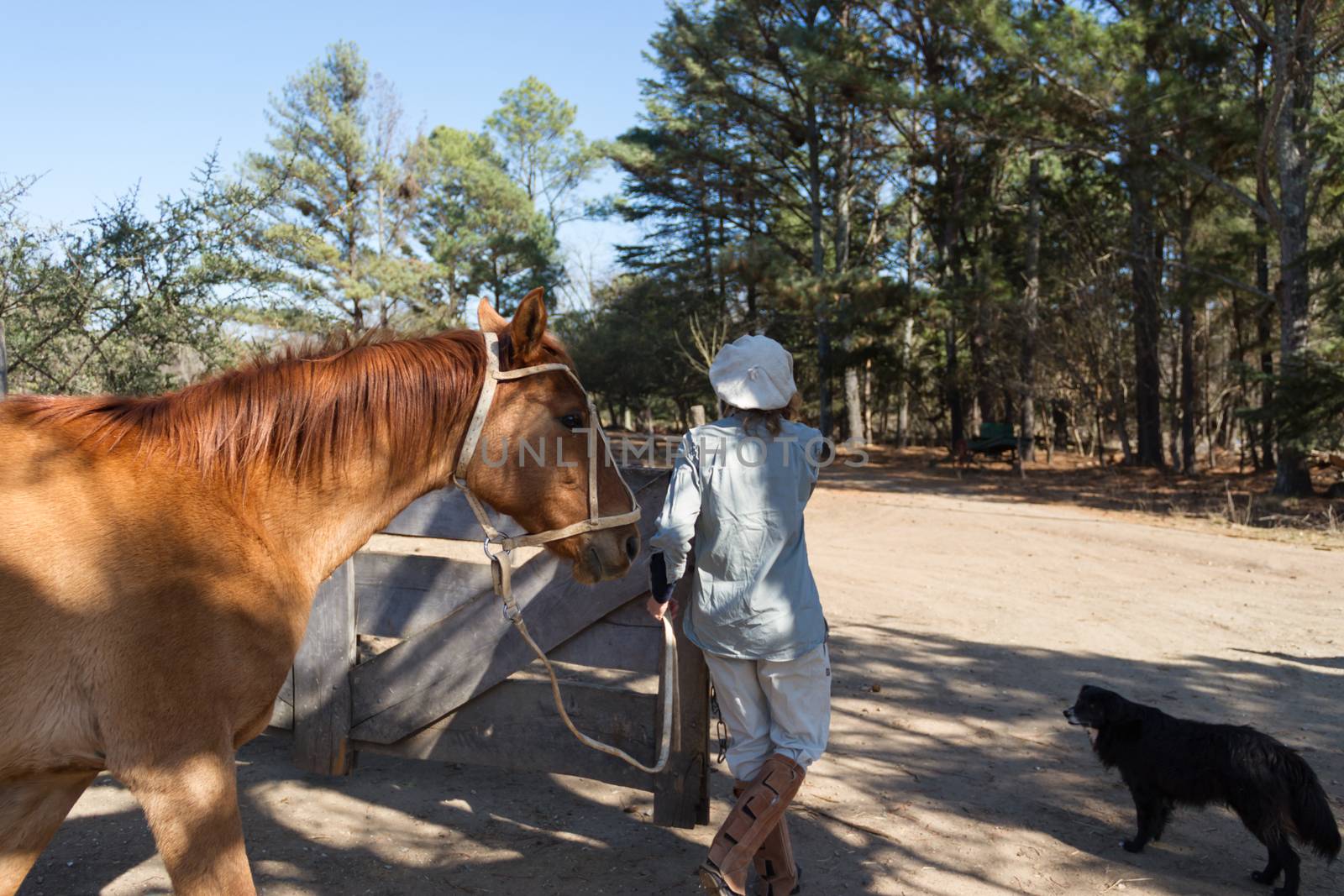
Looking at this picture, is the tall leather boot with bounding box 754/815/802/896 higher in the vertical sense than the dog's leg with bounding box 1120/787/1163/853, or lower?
higher

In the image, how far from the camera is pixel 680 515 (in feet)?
9.32

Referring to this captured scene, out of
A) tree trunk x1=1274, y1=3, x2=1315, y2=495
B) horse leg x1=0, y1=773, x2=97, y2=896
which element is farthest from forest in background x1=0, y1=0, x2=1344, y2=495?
horse leg x1=0, y1=773, x2=97, y2=896

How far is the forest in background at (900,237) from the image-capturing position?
7742 millimetres

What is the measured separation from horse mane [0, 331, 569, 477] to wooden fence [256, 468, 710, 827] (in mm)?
1246

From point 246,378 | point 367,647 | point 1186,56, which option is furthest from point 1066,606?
point 1186,56

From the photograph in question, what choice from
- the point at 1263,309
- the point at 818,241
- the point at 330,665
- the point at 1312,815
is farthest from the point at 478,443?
the point at 818,241

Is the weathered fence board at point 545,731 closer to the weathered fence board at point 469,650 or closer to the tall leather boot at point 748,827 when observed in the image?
the weathered fence board at point 469,650

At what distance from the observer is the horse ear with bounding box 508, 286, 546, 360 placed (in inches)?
98.0

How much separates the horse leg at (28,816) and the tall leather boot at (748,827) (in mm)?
1767

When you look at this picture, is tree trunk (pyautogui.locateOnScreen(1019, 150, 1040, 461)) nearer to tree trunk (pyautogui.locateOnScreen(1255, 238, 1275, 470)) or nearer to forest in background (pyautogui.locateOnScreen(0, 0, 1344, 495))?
forest in background (pyautogui.locateOnScreen(0, 0, 1344, 495))

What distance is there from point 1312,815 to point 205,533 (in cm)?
391

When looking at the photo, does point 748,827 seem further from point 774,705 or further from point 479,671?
point 479,671

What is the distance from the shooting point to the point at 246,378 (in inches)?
98.1

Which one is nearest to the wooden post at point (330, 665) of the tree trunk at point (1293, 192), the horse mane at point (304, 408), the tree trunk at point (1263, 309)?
the horse mane at point (304, 408)
